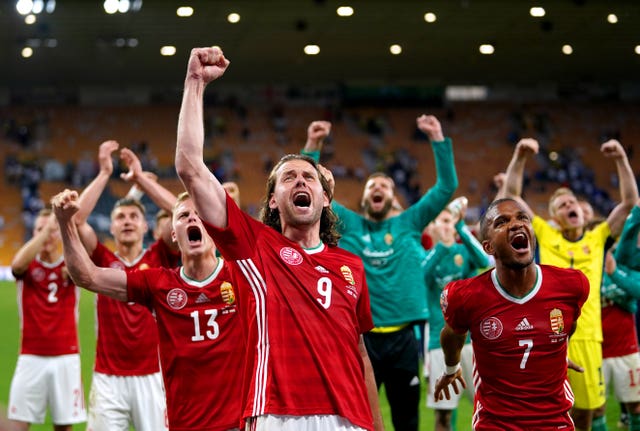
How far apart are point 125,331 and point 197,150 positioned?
3.56m

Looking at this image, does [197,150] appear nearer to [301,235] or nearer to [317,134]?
[301,235]

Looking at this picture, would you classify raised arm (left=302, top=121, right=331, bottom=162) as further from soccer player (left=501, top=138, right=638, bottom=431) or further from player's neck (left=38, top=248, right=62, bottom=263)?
player's neck (left=38, top=248, right=62, bottom=263)

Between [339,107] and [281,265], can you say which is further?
[339,107]

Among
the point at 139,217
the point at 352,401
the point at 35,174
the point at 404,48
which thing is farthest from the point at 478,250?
the point at 35,174

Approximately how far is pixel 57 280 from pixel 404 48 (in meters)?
24.6

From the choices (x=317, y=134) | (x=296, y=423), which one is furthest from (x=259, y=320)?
(x=317, y=134)

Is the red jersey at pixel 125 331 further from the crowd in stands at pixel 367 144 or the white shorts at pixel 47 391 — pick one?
the crowd in stands at pixel 367 144

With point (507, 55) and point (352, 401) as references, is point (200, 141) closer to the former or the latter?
point (352, 401)

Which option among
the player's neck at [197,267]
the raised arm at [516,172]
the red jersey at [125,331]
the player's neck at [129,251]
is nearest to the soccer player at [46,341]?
the player's neck at [129,251]

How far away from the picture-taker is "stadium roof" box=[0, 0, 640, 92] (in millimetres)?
26328

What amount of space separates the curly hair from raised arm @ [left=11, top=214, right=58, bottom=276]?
386cm

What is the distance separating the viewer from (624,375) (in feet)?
27.6

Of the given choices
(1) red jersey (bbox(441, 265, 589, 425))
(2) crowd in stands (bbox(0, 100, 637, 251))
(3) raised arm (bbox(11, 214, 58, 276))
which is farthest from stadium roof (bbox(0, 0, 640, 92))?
(1) red jersey (bbox(441, 265, 589, 425))

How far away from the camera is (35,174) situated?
115 feet
